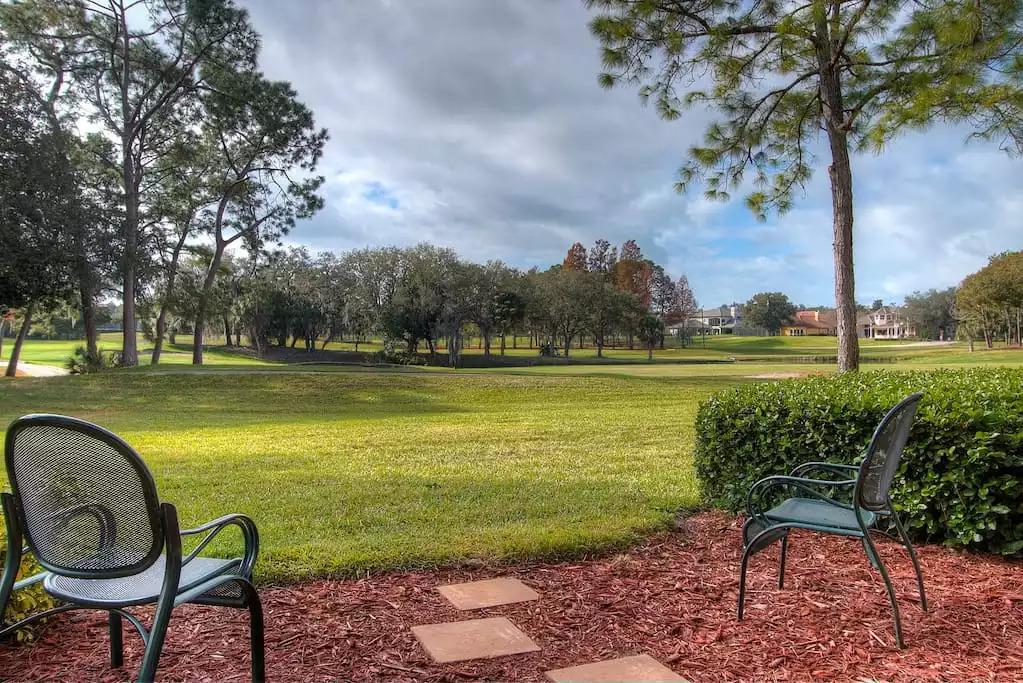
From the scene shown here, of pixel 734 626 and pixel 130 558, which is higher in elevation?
pixel 130 558

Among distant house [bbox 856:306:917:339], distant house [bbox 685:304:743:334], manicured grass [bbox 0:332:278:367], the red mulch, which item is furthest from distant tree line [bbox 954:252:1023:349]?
distant house [bbox 685:304:743:334]

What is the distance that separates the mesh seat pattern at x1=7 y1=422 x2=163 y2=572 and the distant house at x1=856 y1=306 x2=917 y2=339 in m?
113

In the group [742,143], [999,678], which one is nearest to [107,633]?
[999,678]

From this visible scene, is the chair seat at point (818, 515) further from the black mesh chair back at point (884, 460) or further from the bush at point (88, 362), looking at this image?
the bush at point (88, 362)

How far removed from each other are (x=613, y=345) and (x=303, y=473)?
72.7 meters

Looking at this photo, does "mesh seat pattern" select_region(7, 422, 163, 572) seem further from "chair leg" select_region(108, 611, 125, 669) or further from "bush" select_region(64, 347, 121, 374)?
"bush" select_region(64, 347, 121, 374)

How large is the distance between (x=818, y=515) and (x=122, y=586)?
9.18 feet

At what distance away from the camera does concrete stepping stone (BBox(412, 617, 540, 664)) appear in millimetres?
2604

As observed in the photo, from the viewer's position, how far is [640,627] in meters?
2.85

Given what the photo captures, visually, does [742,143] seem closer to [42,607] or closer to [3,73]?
[42,607]

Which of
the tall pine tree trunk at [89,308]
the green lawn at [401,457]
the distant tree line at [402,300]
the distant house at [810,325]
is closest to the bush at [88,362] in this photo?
the tall pine tree trunk at [89,308]

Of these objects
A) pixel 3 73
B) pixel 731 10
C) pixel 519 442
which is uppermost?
pixel 3 73

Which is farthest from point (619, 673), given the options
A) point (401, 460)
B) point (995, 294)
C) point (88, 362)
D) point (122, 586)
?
point (995, 294)

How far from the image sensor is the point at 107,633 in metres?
2.79
